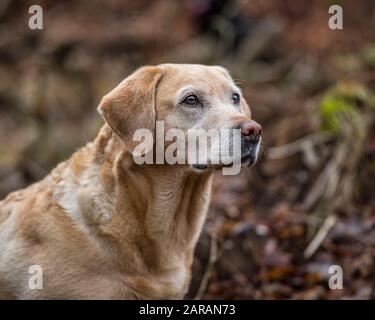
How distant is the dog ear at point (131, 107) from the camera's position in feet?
14.8

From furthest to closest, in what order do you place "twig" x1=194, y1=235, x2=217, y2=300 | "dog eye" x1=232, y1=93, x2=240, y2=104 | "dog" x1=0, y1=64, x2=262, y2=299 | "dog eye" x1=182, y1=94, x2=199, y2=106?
1. "twig" x1=194, y1=235, x2=217, y2=300
2. "dog eye" x1=232, y1=93, x2=240, y2=104
3. "dog eye" x1=182, y1=94, x2=199, y2=106
4. "dog" x1=0, y1=64, x2=262, y2=299

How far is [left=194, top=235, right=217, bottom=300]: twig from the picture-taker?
5.95 metres

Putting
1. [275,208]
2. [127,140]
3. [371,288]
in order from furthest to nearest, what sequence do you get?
[275,208]
[371,288]
[127,140]

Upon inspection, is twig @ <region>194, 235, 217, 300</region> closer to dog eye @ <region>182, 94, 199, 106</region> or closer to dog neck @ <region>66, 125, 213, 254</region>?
dog neck @ <region>66, 125, 213, 254</region>

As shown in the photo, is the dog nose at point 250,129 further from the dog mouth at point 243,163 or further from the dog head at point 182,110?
the dog mouth at point 243,163

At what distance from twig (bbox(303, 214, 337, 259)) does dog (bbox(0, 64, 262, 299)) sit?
1.96 meters

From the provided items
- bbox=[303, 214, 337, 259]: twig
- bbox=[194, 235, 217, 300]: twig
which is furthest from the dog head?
bbox=[303, 214, 337, 259]: twig

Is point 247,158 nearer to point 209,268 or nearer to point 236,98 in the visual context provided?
point 236,98

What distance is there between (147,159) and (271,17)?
7.13m

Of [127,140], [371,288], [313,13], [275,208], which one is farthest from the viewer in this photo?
[313,13]

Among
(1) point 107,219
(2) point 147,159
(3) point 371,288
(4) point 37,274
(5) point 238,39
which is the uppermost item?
(5) point 238,39

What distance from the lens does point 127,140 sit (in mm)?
4465

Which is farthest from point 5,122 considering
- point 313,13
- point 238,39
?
point 313,13
